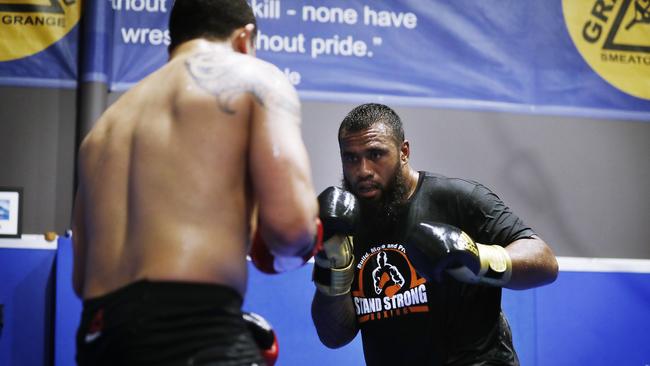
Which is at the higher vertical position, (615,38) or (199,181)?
(615,38)

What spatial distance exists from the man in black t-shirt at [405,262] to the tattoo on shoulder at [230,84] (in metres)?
0.88

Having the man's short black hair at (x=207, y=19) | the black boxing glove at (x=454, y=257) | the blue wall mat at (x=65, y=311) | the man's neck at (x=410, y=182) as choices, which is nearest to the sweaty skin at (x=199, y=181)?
the man's short black hair at (x=207, y=19)

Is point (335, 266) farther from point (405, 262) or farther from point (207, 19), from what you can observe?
point (207, 19)

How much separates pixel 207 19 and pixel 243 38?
10 centimetres

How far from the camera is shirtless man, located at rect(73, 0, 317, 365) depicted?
1.62 meters

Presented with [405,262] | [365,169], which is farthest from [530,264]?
[365,169]

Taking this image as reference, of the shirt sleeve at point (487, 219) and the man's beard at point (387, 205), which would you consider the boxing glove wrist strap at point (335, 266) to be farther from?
the shirt sleeve at point (487, 219)

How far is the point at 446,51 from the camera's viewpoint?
4527 mm

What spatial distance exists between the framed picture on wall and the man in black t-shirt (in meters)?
1.93

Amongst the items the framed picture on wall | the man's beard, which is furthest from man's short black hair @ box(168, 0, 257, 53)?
the framed picture on wall

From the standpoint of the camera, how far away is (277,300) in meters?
3.91

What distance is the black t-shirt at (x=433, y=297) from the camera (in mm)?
2736

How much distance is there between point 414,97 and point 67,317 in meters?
2.17

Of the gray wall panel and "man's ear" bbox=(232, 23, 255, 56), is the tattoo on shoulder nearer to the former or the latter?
"man's ear" bbox=(232, 23, 255, 56)
